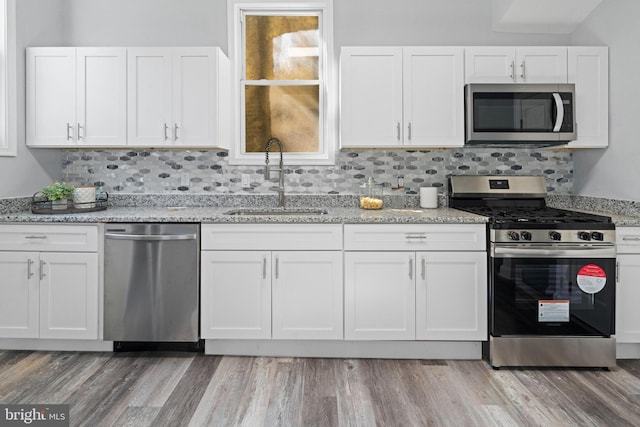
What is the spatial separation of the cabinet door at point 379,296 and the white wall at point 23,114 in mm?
2319

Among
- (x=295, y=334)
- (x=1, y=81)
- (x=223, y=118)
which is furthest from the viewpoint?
(x=223, y=118)

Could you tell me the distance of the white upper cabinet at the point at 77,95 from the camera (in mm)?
3176

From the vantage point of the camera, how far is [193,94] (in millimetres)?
3178

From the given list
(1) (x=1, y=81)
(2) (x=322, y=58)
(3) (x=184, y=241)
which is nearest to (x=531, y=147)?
(2) (x=322, y=58)

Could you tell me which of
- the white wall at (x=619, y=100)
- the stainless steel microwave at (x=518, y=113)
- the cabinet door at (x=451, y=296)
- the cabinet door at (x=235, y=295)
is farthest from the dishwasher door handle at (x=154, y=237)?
the white wall at (x=619, y=100)

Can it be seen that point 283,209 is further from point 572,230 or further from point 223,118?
point 572,230

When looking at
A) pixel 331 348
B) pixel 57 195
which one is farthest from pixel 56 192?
pixel 331 348

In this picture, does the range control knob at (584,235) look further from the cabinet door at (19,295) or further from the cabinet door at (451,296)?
the cabinet door at (19,295)

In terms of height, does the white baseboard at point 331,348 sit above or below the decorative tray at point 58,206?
below

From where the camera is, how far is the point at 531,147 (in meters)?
3.54

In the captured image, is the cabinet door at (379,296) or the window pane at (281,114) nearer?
the cabinet door at (379,296)

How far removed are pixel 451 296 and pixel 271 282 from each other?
112 centimetres

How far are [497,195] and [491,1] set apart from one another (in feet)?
4.91

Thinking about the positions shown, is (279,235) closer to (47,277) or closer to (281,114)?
(281,114)
